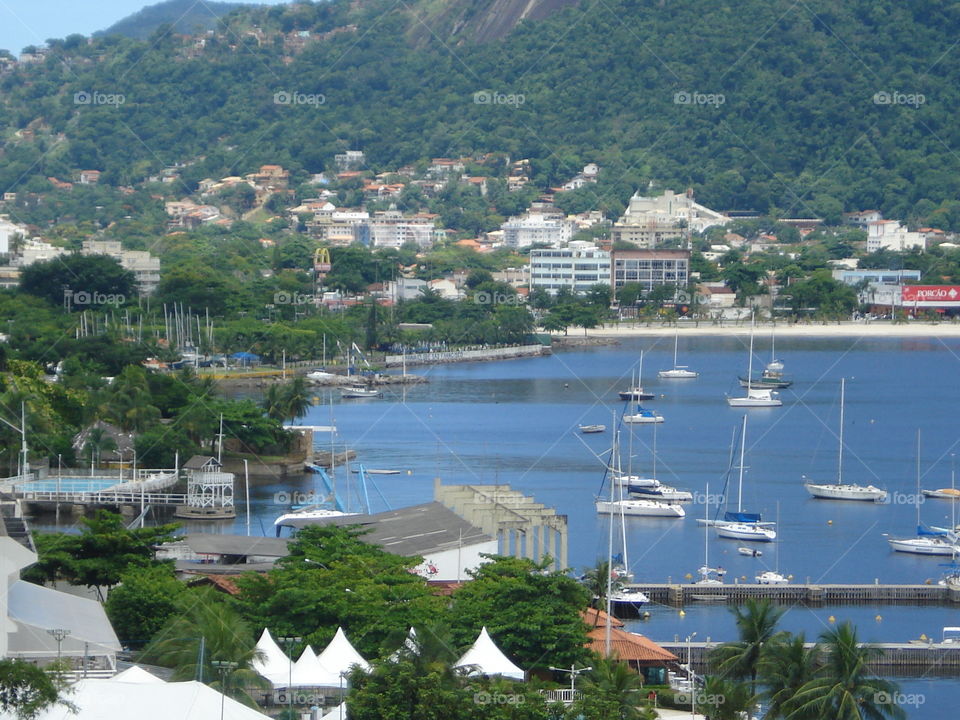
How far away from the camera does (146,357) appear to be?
45.7m

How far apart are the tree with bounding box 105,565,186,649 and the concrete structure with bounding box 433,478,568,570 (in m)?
4.67

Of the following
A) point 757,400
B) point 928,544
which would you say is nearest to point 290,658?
point 928,544

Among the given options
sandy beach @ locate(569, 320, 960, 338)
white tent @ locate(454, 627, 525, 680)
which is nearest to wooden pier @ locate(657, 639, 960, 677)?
white tent @ locate(454, 627, 525, 680)

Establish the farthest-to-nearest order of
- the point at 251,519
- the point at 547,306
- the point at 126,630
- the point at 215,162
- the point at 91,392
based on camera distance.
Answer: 1. the point at 215,162
2. the point at 547,306
3. the point at 91,392
4. the point at 251,519
5. the point at 126,630

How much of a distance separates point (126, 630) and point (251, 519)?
12.4 meters

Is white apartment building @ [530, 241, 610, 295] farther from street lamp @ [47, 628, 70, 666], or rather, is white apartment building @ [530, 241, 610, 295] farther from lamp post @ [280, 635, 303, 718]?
street lamp @ [47, 628, 70, 666]

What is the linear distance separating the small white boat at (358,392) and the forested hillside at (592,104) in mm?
62122

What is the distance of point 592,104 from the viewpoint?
12781 centimetres

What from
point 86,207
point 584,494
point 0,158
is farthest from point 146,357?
point 0,158

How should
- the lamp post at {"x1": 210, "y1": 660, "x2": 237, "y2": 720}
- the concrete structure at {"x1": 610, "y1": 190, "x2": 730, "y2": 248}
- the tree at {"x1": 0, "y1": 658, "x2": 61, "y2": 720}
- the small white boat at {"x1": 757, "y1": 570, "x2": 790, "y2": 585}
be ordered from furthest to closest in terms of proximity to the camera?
the concrete structure at {"x1": 610, "y1": 190, "x2": 730, "y2": 248}, the small white boat at {"x1": 757, "y1": 570, "x2": 790, "y2": 585}, the lamp post at {"x1": 210, "y1": 660, "x2": 237, "y2": 720}, the tree at {"x1": 0, "y1": 658, "x2": 61, "y2": 720}

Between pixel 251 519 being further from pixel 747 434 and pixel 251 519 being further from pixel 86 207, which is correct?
pixel 86 207

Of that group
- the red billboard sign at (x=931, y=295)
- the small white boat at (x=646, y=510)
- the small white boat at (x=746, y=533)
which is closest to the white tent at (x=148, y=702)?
the small white boat at (x=746, y=533)

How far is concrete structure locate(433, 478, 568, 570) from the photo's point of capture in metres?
20.6

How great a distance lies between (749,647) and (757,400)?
3277 centimetres
